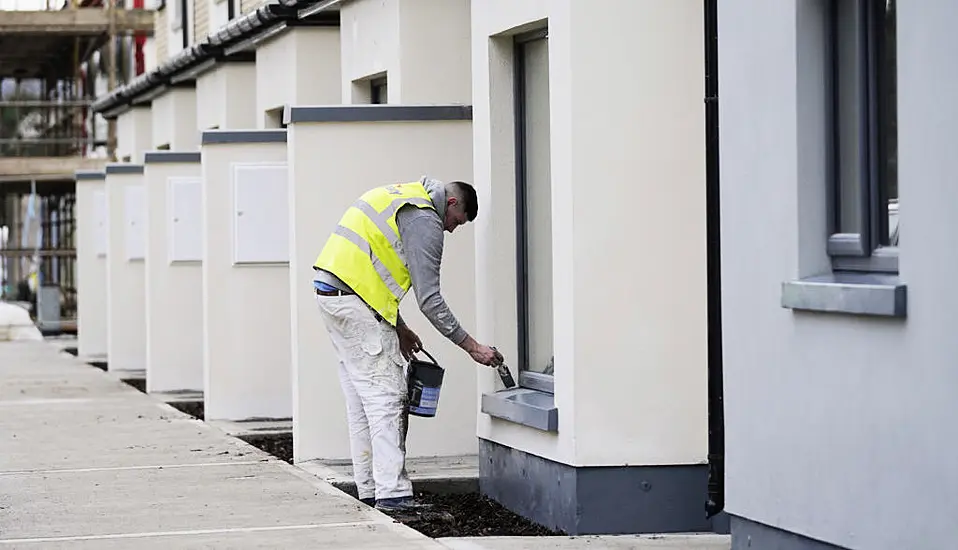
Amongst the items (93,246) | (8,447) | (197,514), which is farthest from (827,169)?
(93,246)

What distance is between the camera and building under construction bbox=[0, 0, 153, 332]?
101 feet

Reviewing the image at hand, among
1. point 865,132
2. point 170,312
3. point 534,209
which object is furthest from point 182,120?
point 865,132

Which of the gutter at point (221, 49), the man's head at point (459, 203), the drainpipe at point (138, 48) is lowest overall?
the man's head at point (459, 203)

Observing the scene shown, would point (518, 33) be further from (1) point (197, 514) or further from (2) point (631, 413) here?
(1) point (197, 514)

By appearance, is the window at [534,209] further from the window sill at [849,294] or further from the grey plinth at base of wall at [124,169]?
the grey plinth at base of wall at [124,169]

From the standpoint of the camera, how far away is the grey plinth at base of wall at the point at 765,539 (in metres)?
6.48

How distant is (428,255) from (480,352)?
570mm

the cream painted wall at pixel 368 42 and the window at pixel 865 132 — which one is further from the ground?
the cream painted wall at pixel 368 42

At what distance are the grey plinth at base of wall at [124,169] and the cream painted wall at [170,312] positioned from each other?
2934 millimetres

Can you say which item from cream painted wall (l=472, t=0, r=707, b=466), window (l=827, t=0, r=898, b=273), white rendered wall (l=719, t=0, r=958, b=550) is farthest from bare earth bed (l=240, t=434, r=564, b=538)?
window (l=827, t=0, r=898, b=273)

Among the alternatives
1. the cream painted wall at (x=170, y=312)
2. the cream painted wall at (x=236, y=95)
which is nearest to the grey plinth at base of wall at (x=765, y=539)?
the cream painted wall at (x=170, y=312)

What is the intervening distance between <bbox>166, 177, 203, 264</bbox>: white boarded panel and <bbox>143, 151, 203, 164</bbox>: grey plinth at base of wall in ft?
1.12

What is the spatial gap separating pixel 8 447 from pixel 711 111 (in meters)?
6.45

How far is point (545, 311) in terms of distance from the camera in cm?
916
